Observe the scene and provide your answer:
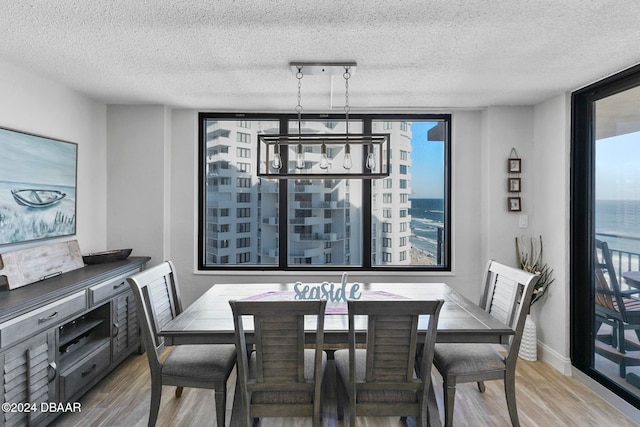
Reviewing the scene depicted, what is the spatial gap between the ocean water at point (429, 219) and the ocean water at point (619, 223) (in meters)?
1.42

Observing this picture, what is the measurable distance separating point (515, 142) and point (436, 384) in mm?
2489

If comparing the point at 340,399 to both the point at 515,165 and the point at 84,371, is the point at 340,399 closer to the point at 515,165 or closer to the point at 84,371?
the point at 84,371

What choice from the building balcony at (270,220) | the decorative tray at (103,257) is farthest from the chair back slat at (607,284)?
the decorative tray at (103,257)

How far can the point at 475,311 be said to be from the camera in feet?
7.56

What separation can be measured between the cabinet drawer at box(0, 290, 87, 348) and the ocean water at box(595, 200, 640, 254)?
13.1 ft

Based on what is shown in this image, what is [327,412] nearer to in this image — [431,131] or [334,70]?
[334,70]

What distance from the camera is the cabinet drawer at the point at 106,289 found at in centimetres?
268

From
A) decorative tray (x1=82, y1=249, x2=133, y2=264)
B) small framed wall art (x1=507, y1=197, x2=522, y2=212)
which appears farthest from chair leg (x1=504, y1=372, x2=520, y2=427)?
decorative tray (x1=82, y1=249, x2=133, y2=264)

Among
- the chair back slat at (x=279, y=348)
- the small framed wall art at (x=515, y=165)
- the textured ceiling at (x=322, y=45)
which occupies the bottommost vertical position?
the chair back slat at (x=279, y=348)

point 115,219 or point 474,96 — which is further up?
point 474,96

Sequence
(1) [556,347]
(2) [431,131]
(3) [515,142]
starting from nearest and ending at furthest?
(1) [556,347], (3) [515,142], (2) [431,131]

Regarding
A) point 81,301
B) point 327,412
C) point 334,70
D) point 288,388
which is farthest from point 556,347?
point 81,301

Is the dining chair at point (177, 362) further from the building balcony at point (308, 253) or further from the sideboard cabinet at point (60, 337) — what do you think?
the building balcony at point (308, 253)

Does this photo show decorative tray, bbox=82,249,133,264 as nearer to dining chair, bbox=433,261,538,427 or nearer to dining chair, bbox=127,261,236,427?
dining chair, bbox=127,261,236,427
